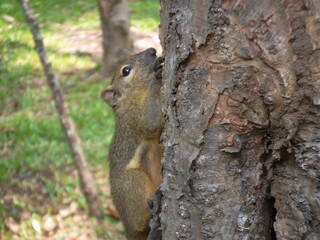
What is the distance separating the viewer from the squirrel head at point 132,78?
10.6ft

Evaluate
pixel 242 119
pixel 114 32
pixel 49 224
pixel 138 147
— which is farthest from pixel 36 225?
pixel 114 32

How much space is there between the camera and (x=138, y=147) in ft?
10.1

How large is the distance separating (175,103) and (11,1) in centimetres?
386

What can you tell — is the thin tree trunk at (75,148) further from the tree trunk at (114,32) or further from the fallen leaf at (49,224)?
the tree trunk at (114,32)

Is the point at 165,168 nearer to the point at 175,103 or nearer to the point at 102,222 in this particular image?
the point at 175,103

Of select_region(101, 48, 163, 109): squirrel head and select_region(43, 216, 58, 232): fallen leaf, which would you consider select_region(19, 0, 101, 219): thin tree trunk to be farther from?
select_region(101, 48, 163, 109): squirrel head

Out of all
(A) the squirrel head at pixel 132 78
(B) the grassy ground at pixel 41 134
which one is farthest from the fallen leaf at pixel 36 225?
(A) the squirrel head at pixel 132 78

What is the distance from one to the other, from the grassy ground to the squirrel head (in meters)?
1.24

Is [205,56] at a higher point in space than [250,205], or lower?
higher

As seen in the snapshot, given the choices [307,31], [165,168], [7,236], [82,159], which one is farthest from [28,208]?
[307,31]

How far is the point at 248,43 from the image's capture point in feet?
5.56

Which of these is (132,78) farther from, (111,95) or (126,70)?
(111,95)

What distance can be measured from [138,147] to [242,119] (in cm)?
138

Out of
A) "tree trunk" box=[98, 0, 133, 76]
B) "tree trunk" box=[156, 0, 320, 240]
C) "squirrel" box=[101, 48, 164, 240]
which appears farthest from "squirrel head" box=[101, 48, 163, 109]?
"tree trunk" box=[98, 0, 133, 76]
